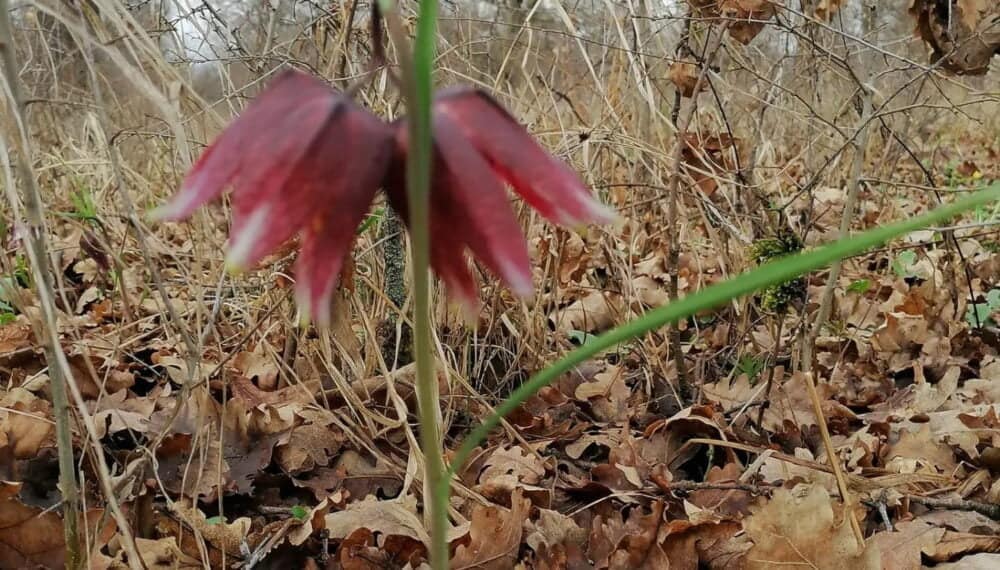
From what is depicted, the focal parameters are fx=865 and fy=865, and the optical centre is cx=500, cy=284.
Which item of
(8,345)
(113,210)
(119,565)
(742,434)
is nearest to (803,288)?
(742,434)

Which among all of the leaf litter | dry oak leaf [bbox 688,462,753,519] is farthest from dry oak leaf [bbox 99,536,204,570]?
dry oak leaf [bbox 688,462,753,519]

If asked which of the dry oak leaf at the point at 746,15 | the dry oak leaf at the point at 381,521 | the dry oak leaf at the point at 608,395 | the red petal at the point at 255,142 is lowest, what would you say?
the dry oak leaf at the point at 608,395

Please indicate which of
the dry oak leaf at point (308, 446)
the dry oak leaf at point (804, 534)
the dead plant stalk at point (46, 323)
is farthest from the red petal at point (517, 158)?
the dry oak leaf at point (308, 446)

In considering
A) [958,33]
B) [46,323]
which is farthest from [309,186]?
[958,33]

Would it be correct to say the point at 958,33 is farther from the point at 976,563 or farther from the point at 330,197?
the point at 330,197

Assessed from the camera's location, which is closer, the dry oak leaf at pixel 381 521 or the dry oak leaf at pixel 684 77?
the dry oak leaf at pixel 381 521

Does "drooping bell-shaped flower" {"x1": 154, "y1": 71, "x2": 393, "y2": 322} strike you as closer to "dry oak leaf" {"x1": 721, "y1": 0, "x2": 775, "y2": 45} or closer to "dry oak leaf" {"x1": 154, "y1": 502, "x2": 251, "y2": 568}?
"dry oak leaf" {"x1": 154, "y1": 502, "x2": 251, "y2": 568}

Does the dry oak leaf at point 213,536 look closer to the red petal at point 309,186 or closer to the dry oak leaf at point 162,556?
the dry oak leaf at point 162,556
